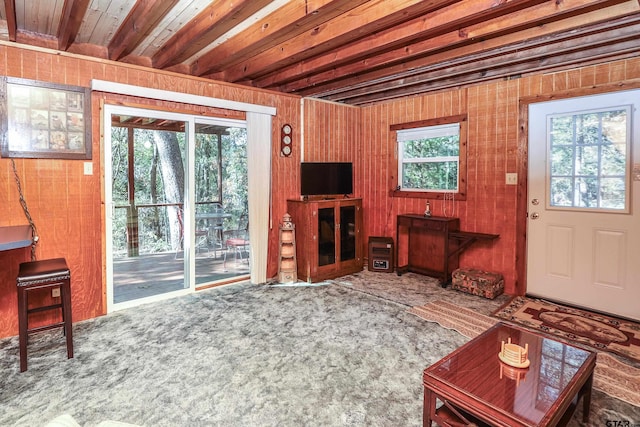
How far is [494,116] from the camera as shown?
4.05m

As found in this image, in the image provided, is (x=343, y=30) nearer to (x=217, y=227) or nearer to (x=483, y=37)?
(x=483, y=37)

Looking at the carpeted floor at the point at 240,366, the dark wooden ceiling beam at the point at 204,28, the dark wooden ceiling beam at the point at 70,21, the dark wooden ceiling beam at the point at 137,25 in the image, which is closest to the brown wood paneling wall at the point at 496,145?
the carpeted floor at the point at 240,366

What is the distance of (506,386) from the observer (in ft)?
5.01

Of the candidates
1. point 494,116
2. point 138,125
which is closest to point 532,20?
point 494,116

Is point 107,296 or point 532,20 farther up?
point 532,20

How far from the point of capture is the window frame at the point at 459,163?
4359 mm

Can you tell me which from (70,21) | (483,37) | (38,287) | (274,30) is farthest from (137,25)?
(483,37)

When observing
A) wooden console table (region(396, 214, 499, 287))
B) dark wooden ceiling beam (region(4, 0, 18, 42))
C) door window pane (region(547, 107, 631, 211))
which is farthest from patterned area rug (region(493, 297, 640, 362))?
dark wooden ceiling beam (region(4, 0, 18, 42))

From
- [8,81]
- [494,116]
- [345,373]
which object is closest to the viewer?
[345,373]

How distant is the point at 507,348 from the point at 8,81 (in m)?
3.99

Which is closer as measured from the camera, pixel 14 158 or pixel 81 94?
pixel 14 158

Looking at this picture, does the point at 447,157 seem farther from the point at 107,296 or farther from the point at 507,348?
the point at 107,296

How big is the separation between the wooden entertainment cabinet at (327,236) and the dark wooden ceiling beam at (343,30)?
67.2 inches

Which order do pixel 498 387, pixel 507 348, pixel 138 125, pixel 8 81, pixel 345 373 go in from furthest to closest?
1. pixel 138 125
2. pixel 8 81
3. pixel 345 373
4. pixel 507 348
5. pixel 498 387
